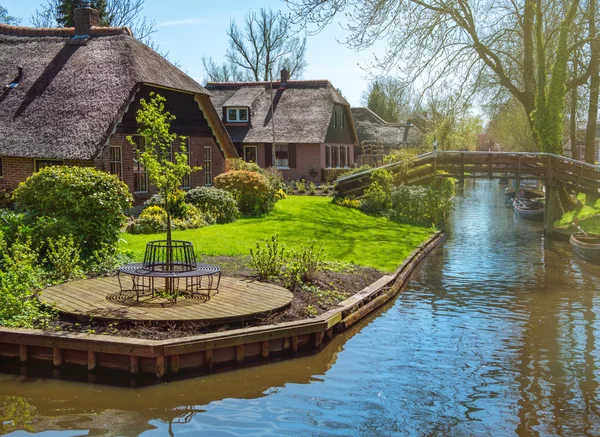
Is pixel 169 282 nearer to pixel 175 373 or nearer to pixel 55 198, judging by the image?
pixel 175 373

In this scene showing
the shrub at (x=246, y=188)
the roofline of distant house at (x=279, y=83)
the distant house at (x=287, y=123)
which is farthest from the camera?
the roofline of distant house at (x=279, y=83)

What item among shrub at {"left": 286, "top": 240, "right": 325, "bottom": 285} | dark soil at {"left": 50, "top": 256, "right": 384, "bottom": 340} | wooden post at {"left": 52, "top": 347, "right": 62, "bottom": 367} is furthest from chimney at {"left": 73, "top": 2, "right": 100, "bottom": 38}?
wooden post at {"left": 52, "top": 347, "right": 62, "bottom": 367}

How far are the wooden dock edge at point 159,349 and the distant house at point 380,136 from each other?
155 feet

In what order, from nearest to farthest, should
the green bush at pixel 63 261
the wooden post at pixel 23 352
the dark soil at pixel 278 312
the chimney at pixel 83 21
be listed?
the wooden post at pixel 23 352 < the dark soil at pixel 278 312 < the green bush at pixel 63 261 < the chimney at pixel 83 21

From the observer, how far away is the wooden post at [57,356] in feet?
30.8

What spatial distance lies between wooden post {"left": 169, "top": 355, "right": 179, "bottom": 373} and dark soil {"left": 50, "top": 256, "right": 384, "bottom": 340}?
339 mm

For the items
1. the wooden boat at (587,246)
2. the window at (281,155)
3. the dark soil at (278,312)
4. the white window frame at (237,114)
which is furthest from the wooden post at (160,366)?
the white window frame at (237,114)

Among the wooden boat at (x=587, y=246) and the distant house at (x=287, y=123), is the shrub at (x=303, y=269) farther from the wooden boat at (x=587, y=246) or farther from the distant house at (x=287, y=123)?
the distant house at (x=287, y=123)

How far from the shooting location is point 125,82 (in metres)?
22.6

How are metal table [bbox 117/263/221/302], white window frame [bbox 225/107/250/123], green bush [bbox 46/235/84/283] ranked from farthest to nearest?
1. white window frame [bbox 225/107/250/123]
2. green bush [bbox 46/235/84/283]
3. metal table [bbox 117/263/221/302]

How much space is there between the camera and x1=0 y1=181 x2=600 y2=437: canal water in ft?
26.2

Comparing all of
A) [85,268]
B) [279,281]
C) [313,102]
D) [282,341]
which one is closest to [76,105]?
[85,268]

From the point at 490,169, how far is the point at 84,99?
17.5 metres

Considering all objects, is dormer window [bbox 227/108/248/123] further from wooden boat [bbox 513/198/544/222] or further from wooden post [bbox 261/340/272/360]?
wooden post [bbox 261/340/272/360]
